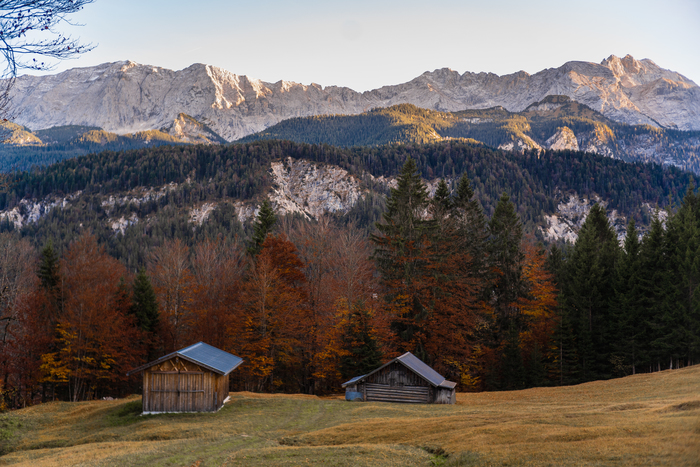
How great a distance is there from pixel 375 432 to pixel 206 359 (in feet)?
57.4

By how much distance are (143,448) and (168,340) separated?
32.3 m

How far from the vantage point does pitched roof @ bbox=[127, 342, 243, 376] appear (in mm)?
34222

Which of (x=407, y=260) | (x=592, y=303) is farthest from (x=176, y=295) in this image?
(x=592, y=303)

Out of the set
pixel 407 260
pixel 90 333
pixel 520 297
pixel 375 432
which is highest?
pixel 407 260

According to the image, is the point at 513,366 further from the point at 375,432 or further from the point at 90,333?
the point at 90,333

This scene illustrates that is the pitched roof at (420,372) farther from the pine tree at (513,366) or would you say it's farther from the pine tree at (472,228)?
the pine tree at (472,228)

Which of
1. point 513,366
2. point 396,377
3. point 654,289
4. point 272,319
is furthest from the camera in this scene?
point 513,366

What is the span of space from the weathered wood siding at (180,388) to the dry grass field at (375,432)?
1.50 m

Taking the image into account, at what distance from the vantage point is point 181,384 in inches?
1362

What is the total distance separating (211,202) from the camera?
630 ft

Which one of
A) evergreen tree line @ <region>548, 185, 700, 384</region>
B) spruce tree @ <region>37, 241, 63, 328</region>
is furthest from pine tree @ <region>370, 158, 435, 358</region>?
spruce tree @ <region>37, 241, 63, 328</region>

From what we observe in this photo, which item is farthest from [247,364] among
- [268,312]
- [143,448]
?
[143,448]

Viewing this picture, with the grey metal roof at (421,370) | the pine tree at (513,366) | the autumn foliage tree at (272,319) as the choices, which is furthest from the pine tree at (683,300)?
the autumn foliage tree at (272,319)

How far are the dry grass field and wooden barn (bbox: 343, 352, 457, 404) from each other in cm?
206
